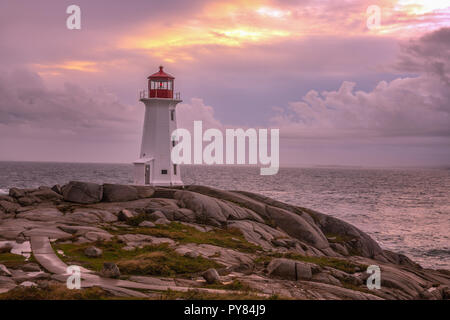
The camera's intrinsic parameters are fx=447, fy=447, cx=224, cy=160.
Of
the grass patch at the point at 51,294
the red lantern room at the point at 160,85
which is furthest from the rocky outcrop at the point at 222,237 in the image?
the red lantern room at the point at 160,85

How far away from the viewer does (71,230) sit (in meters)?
24.5

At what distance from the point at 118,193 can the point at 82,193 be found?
106 inches

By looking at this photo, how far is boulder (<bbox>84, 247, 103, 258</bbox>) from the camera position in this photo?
19250 mm

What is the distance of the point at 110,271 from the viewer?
1571 cm

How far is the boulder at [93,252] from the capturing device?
19.2m

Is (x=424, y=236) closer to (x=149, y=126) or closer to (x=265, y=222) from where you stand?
(x=265, y=222)

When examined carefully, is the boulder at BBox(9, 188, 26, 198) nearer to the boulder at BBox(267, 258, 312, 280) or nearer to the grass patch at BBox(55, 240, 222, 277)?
the grass patch at BBox(55, 240, 222, 277)

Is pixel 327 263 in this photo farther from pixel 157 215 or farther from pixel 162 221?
pixel 157 215

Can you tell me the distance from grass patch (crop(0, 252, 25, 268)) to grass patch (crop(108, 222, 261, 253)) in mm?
7043

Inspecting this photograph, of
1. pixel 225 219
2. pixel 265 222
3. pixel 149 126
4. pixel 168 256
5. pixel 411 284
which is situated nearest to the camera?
pixel 168 256

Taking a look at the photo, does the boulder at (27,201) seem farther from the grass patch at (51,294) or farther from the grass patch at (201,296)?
the grass patch at (201,296)

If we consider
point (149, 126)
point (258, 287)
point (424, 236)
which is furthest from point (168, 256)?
point (424, 236)

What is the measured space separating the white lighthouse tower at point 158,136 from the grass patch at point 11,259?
23637 millimetres
